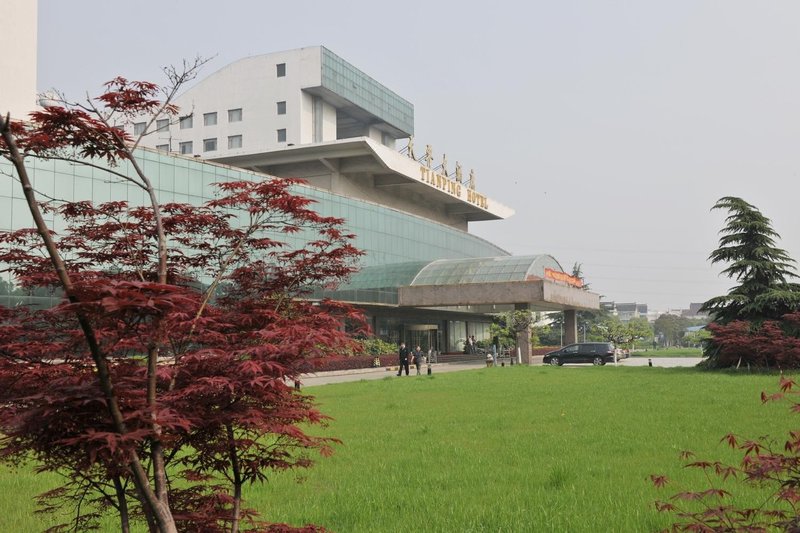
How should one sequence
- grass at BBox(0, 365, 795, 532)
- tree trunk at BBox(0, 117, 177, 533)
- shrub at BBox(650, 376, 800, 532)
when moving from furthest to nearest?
1. grass at BBox(0, 365, 795, 532)
2. shrub at BBox(650, 376, 800, 532)
3. tree trunk at BBox(0, 117, 177, 533)

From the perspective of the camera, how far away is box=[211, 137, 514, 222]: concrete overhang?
179 ft

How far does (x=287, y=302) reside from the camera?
6.59m

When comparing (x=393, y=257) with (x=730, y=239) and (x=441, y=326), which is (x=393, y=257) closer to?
(x=441, y=326)

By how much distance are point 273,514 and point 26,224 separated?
27521 mm

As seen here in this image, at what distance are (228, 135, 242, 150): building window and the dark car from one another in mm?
33007

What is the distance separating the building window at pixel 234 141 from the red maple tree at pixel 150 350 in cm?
5948

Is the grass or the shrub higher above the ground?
the shrub

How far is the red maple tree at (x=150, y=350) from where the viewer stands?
12.7 ft

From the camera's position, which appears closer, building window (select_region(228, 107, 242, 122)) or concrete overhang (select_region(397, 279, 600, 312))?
concrete overhang (select_region(397, 279, 600, 312))

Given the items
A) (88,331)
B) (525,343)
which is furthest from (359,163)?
(88,331)

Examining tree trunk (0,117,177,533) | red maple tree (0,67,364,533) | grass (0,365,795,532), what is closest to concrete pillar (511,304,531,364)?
grass (0,365,795,532)

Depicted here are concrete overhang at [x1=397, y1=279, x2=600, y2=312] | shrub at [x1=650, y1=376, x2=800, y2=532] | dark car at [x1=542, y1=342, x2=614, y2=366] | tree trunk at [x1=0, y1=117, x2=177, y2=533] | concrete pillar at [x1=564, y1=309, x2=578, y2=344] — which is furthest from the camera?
concrete pillar at [x1=564, y1=309, x2=578, y2=344]

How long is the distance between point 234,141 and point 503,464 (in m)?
58.7

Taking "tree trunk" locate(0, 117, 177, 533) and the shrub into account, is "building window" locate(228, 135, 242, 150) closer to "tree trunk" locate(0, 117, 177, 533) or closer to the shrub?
the shrub
